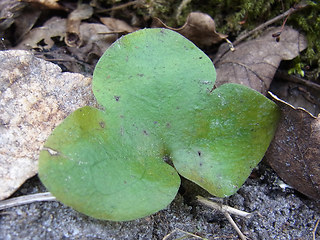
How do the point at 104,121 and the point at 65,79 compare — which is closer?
the point at 104,121

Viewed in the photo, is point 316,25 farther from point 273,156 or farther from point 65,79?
point 65,79

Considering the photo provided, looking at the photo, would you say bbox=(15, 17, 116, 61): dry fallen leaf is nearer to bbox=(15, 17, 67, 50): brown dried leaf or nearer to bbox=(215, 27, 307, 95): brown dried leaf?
bbox=(15, 17, 67, 50): brown dried leaf

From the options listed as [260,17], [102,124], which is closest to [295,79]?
[260,17]

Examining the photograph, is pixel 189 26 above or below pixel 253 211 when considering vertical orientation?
above

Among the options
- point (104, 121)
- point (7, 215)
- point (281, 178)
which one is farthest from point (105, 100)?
point (281, 178)

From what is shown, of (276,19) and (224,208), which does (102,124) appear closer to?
(224,208)

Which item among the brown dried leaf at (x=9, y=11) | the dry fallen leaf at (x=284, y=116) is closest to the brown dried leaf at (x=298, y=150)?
the dry fallen leaf at (x=284, y=116)

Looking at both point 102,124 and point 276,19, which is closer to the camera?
point 102,124

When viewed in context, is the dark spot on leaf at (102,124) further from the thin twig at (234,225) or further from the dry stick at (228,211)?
the thin twig at (234,225)
